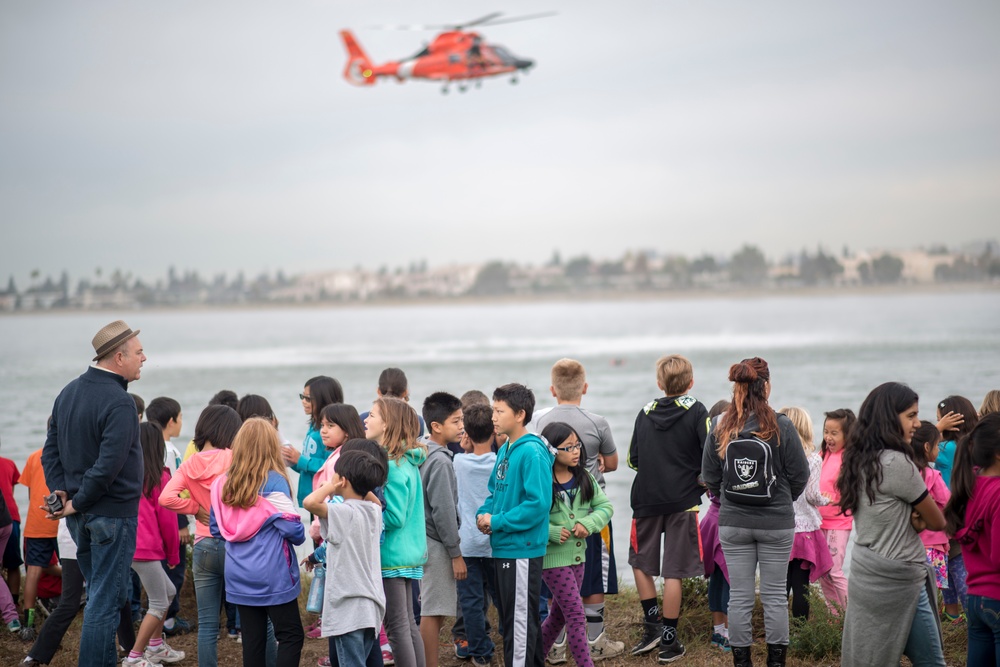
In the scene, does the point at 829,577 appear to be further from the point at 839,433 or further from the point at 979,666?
the point at 979,666

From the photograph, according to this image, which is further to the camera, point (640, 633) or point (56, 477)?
point (640, 633)

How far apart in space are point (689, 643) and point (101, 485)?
11.7ft

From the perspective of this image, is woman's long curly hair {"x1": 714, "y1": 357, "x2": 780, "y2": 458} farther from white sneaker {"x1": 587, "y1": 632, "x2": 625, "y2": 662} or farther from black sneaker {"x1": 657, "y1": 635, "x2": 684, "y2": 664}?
white sneaker {"x1": 587, "y1": 632, "x2": 625, "y2": 662}

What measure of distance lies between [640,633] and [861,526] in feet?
6.98

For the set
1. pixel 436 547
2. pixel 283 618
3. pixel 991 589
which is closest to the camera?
pixel 991 589

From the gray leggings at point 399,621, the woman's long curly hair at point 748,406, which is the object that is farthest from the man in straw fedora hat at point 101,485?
the woman's long curly hair at point 748,406

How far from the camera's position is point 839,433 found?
5.98 m

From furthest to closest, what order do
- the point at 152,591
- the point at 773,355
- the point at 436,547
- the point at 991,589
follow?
1. the point at 773,355
2. the point at 152,591
3. the point at 436,547
4. the point at 991,589

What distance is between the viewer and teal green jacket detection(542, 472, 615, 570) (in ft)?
16.7

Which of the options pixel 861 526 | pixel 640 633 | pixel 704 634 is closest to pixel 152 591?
pixel 640 633

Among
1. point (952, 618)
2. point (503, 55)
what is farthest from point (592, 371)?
point (952, 618)

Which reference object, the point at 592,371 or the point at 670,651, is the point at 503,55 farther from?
the point at 670,651

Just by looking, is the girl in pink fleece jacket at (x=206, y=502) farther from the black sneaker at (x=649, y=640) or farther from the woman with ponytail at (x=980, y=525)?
the woman with ponytail at (x=980, y=525)

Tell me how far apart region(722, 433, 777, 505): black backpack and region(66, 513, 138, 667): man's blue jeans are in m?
3.19
